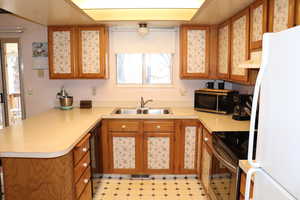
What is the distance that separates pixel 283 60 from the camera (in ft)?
2.71

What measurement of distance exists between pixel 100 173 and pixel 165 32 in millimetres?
2271

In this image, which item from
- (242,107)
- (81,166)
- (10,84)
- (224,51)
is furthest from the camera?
(10,84)

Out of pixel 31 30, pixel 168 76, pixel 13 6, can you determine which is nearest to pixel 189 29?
pixel 168 76

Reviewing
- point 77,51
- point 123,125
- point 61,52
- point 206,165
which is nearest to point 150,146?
point 123,125

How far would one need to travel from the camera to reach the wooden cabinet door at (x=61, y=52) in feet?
11.1

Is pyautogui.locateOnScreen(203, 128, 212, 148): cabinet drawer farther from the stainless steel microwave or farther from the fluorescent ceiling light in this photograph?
the fluorescent ceiling light

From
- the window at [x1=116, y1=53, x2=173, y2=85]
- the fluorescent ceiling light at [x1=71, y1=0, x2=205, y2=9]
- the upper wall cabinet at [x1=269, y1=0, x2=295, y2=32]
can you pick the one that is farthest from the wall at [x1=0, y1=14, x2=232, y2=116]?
the upper wall cabinet at [x1=269, y1=0, x2=295, y2=32]

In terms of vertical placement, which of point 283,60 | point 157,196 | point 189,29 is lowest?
point 157,196

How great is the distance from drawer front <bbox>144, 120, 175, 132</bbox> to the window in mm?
872

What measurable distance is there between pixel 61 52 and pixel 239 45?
242cm

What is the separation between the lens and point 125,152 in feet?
10.5

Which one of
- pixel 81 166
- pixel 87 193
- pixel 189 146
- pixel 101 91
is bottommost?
pixel 87 193

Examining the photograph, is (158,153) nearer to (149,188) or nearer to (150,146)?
(150,146)

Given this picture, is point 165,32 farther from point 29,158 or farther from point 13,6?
point 29,158
